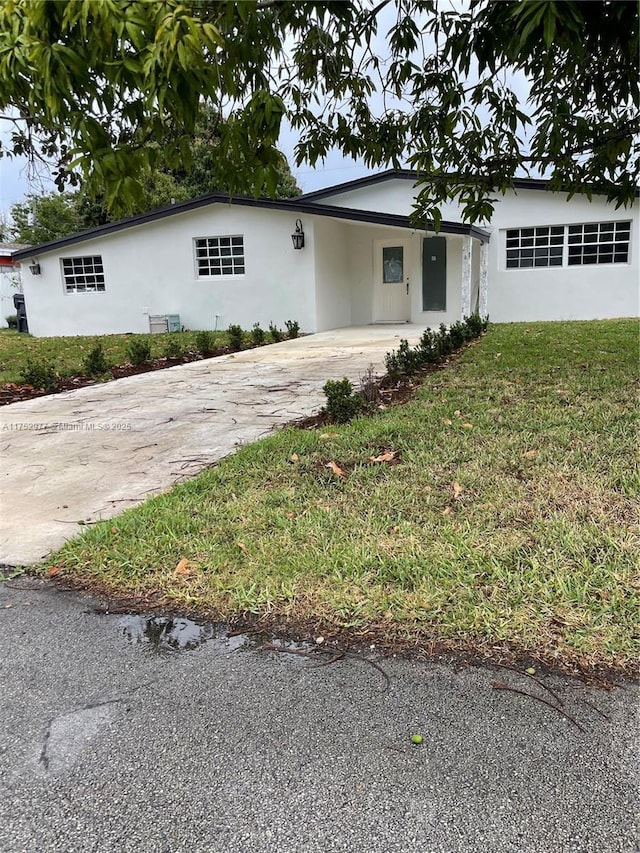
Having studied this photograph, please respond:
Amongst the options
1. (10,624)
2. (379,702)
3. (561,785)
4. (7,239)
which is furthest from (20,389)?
(7,239)

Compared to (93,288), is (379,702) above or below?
below

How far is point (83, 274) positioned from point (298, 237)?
648 centimetres

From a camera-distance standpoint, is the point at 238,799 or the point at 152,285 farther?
the point at 152,285

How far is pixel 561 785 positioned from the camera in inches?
61.0

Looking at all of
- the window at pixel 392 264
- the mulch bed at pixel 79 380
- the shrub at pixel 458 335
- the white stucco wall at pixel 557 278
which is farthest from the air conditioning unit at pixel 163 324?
the white stucco wall at pixel 557 278

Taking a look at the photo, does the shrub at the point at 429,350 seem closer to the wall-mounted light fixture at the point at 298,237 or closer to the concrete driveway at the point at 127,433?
the concrete driveway at the point at 127,433

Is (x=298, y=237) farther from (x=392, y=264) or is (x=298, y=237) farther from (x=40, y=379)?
(x=40, y=379)

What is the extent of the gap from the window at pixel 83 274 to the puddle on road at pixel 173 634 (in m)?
15.0

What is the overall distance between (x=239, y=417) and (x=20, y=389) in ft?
11.6

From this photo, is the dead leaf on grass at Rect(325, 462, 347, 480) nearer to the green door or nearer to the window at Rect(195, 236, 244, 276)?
the window at Rect(195, 236, 244, 276)

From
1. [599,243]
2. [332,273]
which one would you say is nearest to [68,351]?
[332,273]

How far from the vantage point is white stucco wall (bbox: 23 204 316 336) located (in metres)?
13.9

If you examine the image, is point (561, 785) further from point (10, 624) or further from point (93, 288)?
point (93, 288)

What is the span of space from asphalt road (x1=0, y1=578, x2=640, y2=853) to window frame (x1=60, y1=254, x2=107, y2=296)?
49.8 feet
